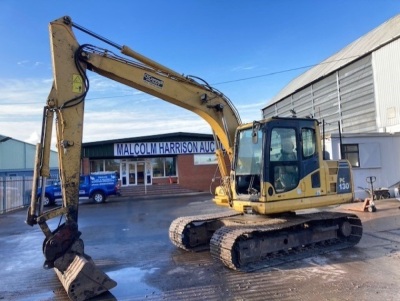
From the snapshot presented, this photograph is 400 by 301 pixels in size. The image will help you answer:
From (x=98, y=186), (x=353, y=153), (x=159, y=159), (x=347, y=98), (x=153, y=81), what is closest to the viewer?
(x=153, y=81)

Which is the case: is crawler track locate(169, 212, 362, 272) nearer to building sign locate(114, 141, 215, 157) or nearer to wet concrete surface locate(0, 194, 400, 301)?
wet concrete surface locate(0, 194, 400, 301)

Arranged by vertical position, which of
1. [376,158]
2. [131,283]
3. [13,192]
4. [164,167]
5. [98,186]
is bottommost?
[131,283]

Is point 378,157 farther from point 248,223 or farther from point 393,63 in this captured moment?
point 248,223

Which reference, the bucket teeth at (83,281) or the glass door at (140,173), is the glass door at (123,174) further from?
the bucket teeth at (83,281)

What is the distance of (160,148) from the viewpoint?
30562 mm

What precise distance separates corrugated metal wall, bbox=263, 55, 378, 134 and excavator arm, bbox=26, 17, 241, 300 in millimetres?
13488

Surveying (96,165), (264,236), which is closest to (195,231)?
(264,236)

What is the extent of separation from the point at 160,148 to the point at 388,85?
17.8 m

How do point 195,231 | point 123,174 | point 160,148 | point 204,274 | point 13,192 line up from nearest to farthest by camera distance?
point 204,274 → point 195,231 → point 13,192 → point 160,148 → point 123,174

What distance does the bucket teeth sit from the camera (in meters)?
5.57

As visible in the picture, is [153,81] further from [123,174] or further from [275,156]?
[123,174]

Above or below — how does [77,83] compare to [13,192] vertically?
above

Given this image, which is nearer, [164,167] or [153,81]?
[153,81]

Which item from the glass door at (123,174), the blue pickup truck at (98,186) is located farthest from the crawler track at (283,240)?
the glass door at (123,174)
